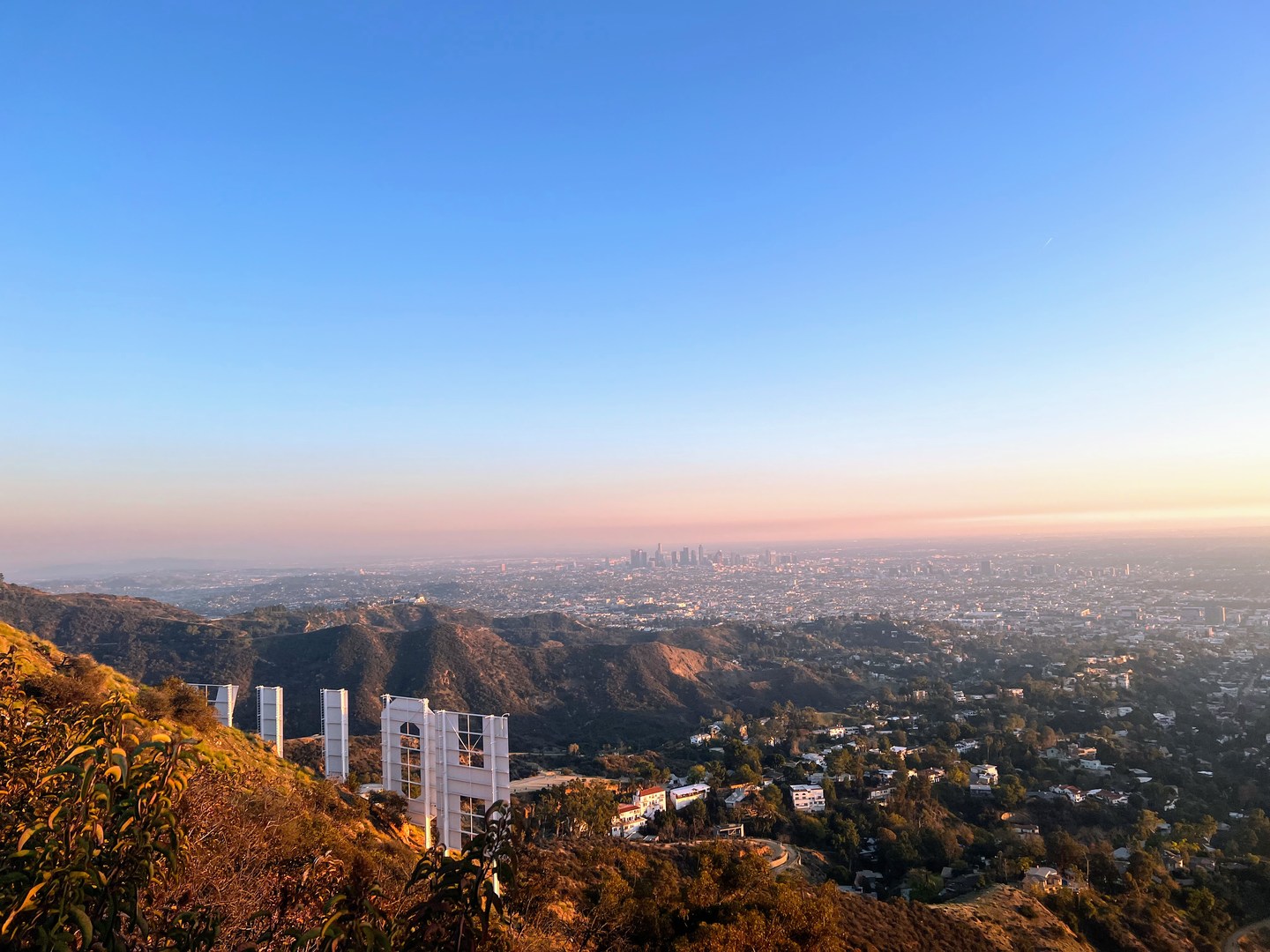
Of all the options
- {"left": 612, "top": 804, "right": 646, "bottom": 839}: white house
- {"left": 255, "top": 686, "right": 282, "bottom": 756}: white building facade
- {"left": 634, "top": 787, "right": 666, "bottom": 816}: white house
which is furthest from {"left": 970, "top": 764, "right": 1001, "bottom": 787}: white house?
{"left": 255, "top": 686, "right": 282, "bottom": 756}: white building facade

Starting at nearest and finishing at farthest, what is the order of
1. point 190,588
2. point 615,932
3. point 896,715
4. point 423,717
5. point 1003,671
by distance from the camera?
point 615,932 < point 423,717 < point 896,715 < point 1003,671 < point 190,588

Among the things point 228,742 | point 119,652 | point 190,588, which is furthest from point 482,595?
point 228,742

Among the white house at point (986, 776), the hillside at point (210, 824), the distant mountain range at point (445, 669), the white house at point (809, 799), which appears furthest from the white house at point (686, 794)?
the hillside at point (210, 824)

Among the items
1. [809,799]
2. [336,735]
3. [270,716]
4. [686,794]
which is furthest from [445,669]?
[336,735]

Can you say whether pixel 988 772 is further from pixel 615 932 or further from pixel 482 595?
pixel 482 595

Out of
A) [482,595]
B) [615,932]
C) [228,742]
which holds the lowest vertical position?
[482,595]

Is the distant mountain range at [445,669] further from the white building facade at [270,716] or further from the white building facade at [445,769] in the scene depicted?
the white building facade at [445,769]

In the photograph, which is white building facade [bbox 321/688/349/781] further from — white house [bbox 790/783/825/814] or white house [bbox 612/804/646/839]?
white house [bbox 790/783/825/814]
